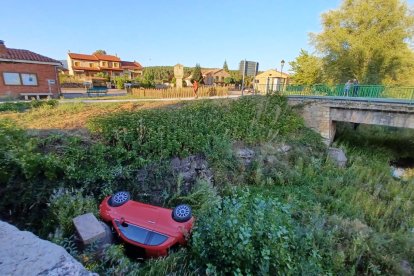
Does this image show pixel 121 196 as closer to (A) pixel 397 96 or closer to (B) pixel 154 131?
(B) pixel 154 131

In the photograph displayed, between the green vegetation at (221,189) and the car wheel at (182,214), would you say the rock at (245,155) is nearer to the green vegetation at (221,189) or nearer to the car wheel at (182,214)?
the green vegetation at (221,189)

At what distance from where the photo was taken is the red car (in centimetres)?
341

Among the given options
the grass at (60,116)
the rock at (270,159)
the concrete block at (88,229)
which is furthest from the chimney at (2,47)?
the rock at (270,159)

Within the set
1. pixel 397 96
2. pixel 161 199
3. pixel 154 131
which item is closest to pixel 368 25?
pixel 397 96

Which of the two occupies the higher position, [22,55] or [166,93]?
[22,55]

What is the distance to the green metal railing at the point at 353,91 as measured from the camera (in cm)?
1013

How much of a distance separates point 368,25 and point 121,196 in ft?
74.3

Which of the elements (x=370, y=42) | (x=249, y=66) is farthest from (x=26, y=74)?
(x=370, y=42)

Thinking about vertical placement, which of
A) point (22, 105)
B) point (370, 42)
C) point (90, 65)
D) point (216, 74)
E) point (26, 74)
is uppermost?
point (370, 42)

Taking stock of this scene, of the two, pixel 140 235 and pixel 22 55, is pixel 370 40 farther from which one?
pixel 22 55

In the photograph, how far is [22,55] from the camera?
53.1 ft

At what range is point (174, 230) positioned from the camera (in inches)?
140

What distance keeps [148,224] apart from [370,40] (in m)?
21.4

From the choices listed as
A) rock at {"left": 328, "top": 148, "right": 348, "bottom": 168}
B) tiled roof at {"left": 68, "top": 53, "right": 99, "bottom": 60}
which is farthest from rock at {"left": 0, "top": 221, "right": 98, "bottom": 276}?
tiled roof at {"left": 68, "top": 53, "right": 99, "bottom": 60}
